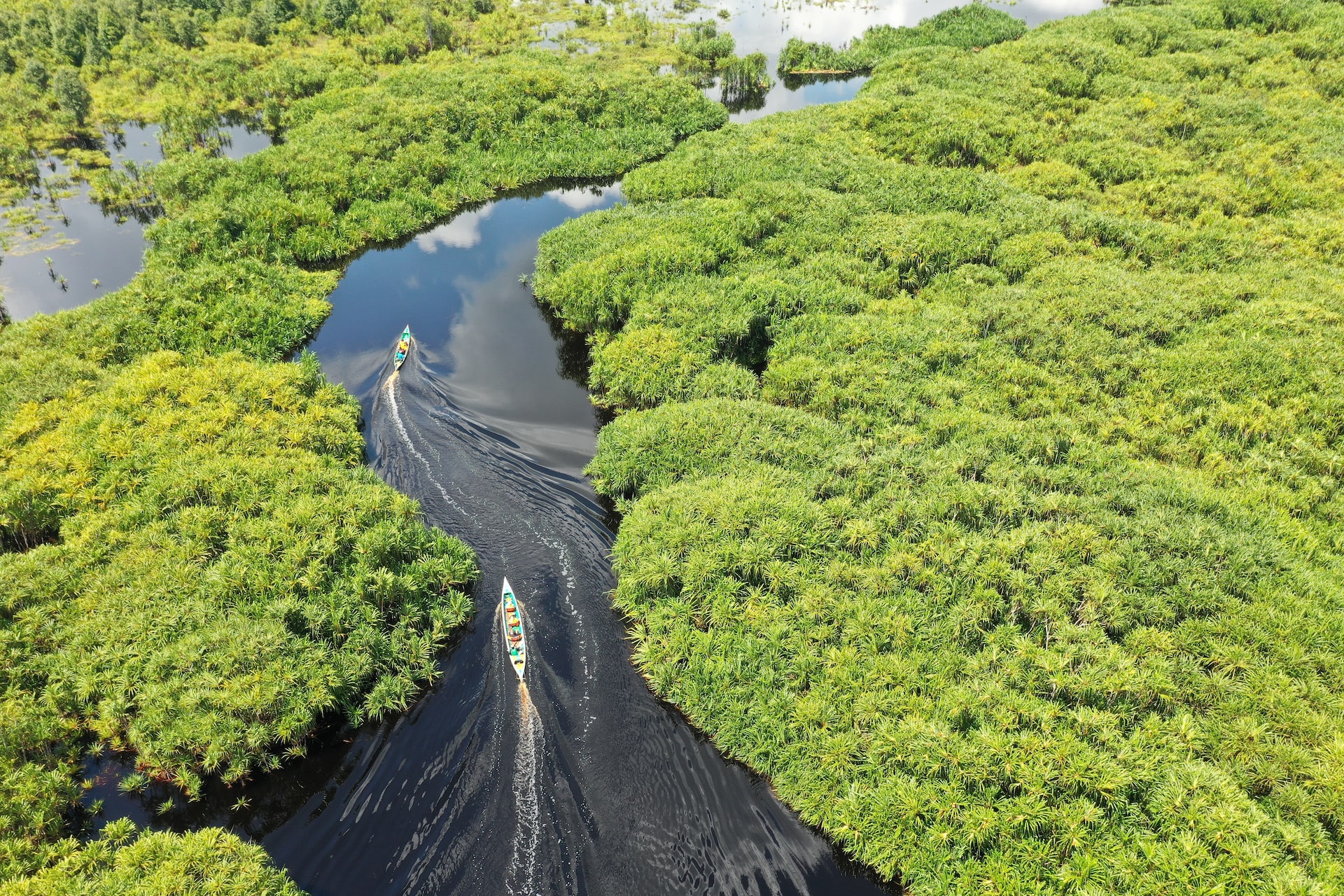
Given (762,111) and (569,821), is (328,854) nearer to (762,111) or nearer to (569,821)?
(569,821)

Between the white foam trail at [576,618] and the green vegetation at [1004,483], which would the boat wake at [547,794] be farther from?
the green vegetation at [1004,483]

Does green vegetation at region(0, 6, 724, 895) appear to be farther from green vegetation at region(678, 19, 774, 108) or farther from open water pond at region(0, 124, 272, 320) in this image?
green vegetation at region(678, 19, 774, 108)

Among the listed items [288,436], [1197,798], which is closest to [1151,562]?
[1197,798]

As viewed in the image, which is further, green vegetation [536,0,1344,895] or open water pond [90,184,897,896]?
open water pond [90,184,897,896]

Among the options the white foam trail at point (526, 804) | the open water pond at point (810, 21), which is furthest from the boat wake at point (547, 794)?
the open water pond at point (810, 21)

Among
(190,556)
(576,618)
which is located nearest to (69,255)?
(190,556)

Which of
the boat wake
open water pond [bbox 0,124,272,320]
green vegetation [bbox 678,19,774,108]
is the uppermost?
green vegetation [bbox 678,19,774,108]

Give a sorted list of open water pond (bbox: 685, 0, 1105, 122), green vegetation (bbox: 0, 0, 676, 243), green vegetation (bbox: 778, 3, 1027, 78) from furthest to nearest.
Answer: green vegetation (bbox: 778, 3, 1027, 78) → open water pond (bbox: 685, 0, 1105, 122) → green vegetation (bbox: 0, 0, 676, 243)

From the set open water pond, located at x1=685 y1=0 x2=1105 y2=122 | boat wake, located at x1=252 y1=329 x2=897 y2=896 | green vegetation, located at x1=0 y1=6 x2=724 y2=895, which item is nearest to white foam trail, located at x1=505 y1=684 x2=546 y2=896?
boat wake, located at x1=252 y1=329 x2=897 y2=896
